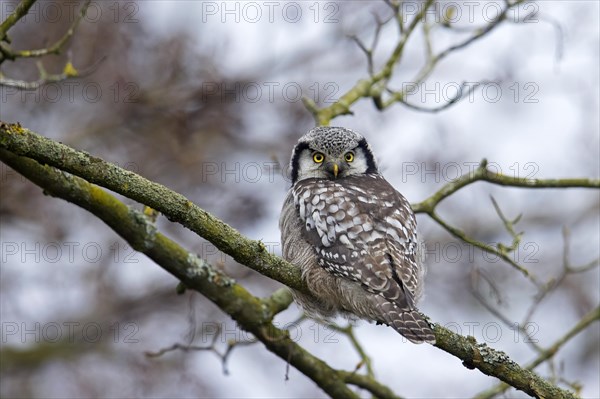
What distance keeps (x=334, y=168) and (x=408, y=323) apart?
79.2 inches

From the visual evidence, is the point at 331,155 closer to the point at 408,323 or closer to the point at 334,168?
the point at 334,168

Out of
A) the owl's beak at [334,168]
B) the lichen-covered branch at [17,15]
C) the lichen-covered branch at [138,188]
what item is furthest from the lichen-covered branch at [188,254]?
the owl's beak at [334,168]

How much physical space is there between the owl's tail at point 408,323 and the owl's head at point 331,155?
175cm

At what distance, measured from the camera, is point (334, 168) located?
19.6ft

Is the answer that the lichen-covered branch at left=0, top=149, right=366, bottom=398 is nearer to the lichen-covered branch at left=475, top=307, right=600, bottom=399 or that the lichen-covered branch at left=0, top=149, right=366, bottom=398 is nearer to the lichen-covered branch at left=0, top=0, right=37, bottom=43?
the lichen-covered branch at left=0, top=0, right=37, bottom=43

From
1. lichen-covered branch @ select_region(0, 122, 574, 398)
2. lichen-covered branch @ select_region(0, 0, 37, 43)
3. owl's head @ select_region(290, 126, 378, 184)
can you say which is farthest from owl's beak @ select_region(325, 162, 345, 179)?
lichen-covered branch @ select_region(0, 0, 37, 43)

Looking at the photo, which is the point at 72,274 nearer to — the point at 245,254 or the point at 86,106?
the point at 86,106

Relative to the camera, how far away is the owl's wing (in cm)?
467

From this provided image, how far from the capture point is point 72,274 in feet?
28.4

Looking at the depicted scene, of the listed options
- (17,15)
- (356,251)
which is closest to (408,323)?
(356,251)

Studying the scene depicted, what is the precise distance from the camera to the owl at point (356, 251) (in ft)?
15.0

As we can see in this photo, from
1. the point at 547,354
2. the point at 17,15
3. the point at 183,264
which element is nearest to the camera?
the point at 17,15

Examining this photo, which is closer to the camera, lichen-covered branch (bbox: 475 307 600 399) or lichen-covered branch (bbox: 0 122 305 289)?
Result: lichen-covered branch (bbox: 0 122 305 289)

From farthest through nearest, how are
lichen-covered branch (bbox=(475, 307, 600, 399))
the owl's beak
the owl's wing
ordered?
1. the owl's beak
2. lichen-covered branch (bbox=(475, 307, 600, 399))
3. the owl's wing
